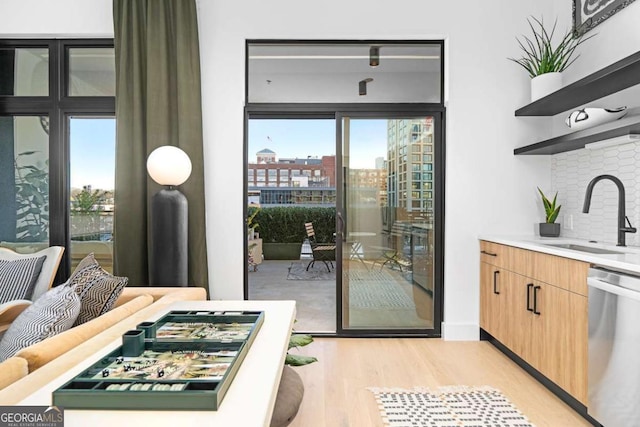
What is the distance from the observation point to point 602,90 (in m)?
2.78

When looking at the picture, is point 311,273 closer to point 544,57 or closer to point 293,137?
point 293,137

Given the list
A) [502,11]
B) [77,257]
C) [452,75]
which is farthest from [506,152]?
[77,257]

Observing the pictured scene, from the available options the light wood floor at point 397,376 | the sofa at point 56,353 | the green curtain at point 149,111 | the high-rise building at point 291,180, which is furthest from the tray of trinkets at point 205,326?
the high-rise building at point 291,180

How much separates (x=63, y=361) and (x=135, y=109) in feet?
9.35

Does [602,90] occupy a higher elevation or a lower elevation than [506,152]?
higher

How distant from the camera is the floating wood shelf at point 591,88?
2.38 metres

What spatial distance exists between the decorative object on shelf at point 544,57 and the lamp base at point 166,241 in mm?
2975

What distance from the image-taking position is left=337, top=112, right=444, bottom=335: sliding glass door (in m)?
3.88

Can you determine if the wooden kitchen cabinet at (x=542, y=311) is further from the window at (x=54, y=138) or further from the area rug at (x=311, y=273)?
the area rug at (x=311, y=273)

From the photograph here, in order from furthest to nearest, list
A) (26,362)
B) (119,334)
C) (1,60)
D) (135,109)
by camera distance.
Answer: (1,60) → (135,109) → (119,334) → (26,362)

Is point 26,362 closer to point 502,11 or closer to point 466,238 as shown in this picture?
point 466,238

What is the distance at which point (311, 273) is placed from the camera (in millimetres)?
7668

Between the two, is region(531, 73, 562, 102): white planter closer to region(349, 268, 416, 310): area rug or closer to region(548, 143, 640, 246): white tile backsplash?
region(548, 143, 640, 246): white tile backsplash

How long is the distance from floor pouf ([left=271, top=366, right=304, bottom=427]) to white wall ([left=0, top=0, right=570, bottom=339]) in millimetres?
1900
